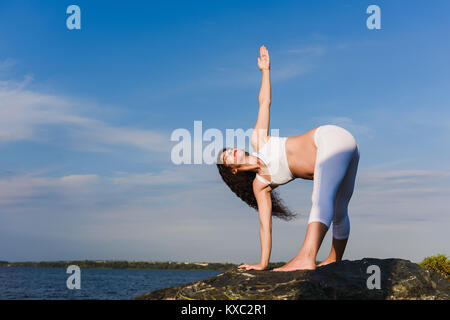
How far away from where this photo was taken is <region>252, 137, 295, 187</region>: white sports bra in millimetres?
5742

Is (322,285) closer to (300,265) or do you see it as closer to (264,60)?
(300,265)

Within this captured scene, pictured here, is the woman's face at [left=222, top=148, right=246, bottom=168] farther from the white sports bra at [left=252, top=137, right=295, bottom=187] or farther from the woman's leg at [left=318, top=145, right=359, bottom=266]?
the woman's leg at [left=318, top=145, right=359, bottom=266]

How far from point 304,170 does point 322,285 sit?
5.95 ft

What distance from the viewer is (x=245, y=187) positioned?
6602 mm

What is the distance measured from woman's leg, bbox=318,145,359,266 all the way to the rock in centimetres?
72

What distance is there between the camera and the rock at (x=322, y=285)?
4.30 meters

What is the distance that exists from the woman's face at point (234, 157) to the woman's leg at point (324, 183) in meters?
1.14

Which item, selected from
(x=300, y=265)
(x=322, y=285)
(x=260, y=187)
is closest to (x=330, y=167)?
(x=260, y=187)

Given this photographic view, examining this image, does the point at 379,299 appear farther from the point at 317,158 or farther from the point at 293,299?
the point at 317,158

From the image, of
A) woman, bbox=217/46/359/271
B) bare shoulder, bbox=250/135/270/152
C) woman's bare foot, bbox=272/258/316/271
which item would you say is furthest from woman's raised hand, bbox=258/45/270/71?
woman's bare foot, bbox=272/258/316/271

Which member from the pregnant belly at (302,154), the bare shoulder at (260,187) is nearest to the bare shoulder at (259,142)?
the pregnant belly at (302,154)
